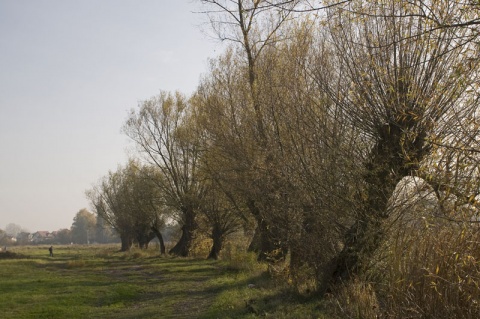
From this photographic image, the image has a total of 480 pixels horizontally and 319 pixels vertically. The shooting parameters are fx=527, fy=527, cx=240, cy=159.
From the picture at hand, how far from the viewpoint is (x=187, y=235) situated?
3978 cm

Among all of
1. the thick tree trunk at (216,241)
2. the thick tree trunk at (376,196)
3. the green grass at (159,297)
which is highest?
the thick tree trunk at (376,196)

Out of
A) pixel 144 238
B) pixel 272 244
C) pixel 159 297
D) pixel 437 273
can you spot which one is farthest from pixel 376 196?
pixel 144 238

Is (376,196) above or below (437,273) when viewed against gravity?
above

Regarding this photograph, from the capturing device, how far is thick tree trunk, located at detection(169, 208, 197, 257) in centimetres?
3822

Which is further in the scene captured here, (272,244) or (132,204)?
(132,204)

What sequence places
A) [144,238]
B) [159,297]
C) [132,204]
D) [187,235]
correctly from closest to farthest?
[159,297] → [187,235] → [132,204] → [144,238]

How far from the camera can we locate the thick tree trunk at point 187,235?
3822cm

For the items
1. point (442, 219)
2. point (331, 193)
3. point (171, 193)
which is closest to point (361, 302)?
point (442, 219)

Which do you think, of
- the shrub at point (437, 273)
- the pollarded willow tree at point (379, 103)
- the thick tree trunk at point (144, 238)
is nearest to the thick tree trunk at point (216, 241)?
the pollarded willow tree at point (379, 103)

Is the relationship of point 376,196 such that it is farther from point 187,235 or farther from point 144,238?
point 144,238

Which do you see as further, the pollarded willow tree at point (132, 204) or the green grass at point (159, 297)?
the pollarded willow tree at point (132, 204)

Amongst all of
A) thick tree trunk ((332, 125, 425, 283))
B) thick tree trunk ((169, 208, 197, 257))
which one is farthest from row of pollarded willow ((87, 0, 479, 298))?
thick tree trunk ((169, 208, 197, 257))

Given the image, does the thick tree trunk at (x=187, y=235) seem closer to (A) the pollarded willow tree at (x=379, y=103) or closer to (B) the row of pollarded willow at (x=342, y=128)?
(B) the row of pollarded willow at (x=342, y=128)

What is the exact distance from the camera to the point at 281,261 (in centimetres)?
1795
